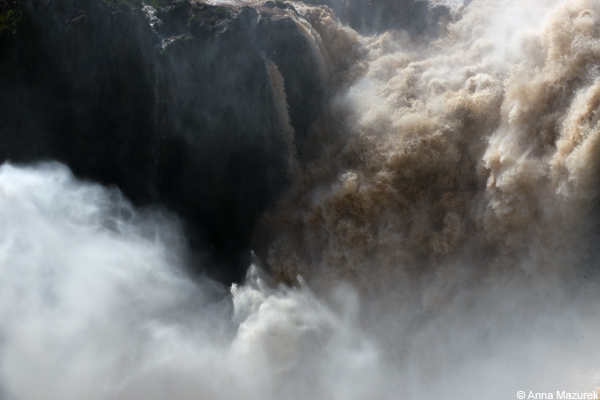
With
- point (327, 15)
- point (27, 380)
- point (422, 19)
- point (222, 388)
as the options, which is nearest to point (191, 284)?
point (222, 388)

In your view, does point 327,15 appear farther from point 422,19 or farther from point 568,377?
point 568,377

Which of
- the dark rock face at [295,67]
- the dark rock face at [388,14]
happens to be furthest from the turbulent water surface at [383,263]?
the dark rock face at [388,14]

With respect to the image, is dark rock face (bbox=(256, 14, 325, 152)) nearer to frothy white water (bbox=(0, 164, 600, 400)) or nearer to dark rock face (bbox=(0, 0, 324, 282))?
dark rock face (bbox=(0, 0, 324, 282))

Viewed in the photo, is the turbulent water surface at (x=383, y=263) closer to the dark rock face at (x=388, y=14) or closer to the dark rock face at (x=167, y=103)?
the dark rock face at (x=167, y=103)

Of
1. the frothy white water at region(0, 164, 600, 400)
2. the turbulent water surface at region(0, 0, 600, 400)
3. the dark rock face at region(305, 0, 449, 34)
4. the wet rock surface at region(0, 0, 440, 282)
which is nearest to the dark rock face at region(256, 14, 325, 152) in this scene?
the wet rock surface at region(0, 0, 440, 282)

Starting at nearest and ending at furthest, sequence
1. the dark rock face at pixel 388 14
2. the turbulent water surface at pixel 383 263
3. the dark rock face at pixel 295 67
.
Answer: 1. the turbulent water surface at pixel 383 263
2. the dark rock face at pixel 295 67
3. the dark rock face at pixel 388 14

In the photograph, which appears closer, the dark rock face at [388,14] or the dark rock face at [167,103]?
the dark rock face at [167,103]
